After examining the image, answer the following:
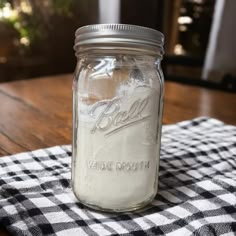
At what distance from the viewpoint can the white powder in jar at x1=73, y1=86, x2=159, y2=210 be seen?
1.29ft

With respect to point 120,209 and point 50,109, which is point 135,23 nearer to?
point 50,109

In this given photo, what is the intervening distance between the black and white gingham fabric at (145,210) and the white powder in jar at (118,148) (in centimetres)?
2

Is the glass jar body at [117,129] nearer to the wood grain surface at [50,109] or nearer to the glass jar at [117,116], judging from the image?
the glass jar at [117,116]

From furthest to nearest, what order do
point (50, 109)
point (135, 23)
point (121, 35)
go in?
point (135, 23)
point (50, 109)
point (121, 35)

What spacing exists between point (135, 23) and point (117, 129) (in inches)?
79.3

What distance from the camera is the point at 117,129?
393 mm

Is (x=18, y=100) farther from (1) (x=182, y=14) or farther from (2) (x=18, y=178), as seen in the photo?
(1) (x=182, y=14)

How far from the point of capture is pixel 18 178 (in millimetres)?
464

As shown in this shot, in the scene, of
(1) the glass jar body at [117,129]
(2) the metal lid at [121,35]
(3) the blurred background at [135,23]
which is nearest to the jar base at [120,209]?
(1) the glass jar body at [117,129]

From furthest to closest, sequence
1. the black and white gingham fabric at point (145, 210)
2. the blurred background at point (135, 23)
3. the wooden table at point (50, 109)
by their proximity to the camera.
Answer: the blurred background at point (135, 23), the wooden table at point (50, 109), the black and white gingham fabric at point (145, 210)

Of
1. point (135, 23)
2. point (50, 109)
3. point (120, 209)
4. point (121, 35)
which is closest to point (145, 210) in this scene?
point (120, 209)

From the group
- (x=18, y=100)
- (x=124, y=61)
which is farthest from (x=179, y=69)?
(x=124, y=61)

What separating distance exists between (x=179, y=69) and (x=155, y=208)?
1.61m

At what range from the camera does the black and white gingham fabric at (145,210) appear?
1.18 ft
